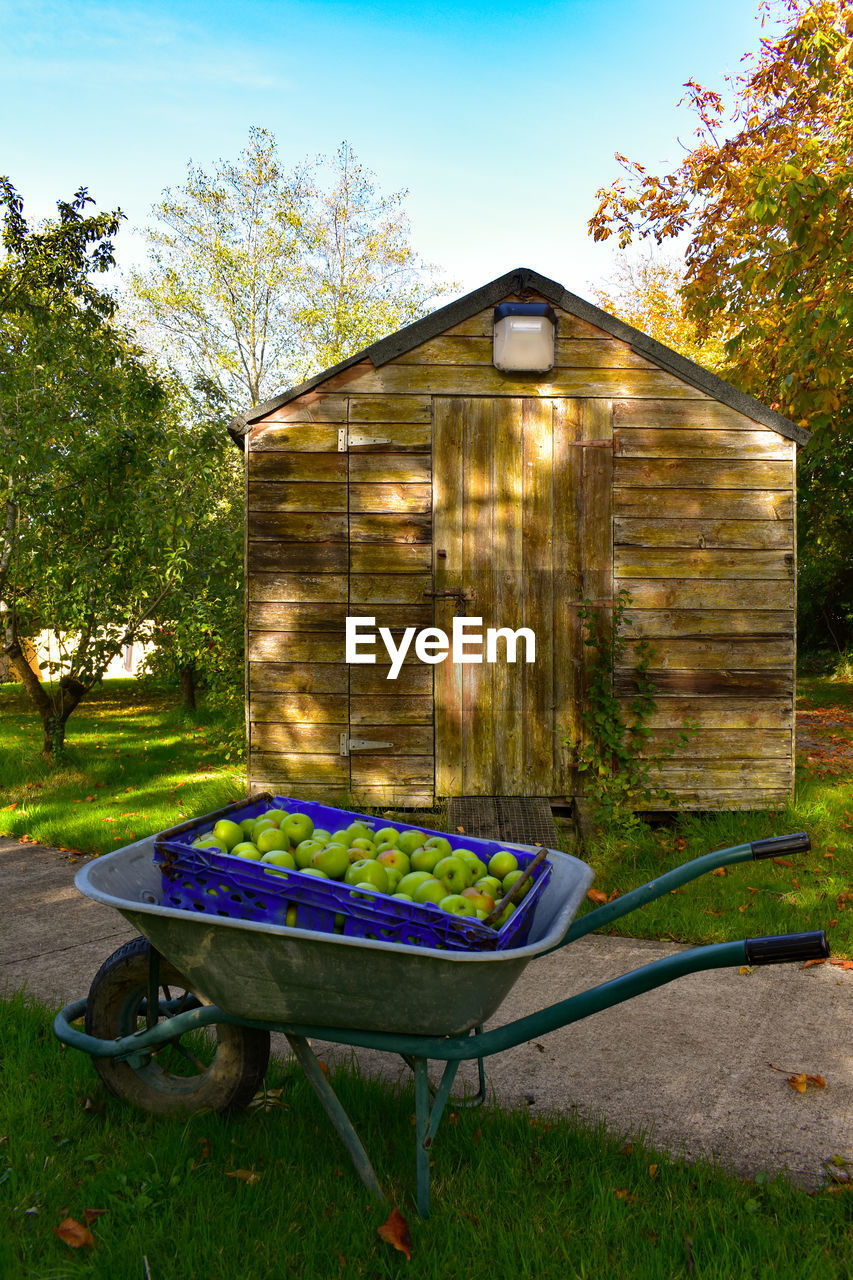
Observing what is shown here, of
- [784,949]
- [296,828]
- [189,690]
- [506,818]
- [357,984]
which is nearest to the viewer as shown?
[784,949]

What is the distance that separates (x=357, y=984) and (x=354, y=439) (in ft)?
15.1

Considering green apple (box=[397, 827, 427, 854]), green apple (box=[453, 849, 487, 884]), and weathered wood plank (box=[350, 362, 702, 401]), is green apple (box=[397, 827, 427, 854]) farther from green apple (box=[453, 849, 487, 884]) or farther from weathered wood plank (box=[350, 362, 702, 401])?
weathered wood plank (box=[350, 362, 702, 401])

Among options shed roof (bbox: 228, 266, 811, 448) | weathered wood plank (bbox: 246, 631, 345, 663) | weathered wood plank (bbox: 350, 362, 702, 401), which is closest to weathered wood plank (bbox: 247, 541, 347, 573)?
weathered wood plank (bbox: 246, 631, 345, 663)

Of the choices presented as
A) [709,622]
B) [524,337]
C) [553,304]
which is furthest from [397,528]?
[709,622]

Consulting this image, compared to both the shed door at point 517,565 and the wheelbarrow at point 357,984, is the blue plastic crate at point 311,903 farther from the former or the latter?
the shed door at point 517,565

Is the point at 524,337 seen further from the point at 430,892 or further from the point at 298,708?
the point at 430,892

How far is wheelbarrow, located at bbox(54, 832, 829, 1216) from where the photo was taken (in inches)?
79.5

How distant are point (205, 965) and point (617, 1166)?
130cm

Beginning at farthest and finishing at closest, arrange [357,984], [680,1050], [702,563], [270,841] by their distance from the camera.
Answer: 1. [702,563]
2. [680,1050]
3. [270,841]
4. [357,984]

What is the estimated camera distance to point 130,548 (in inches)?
318

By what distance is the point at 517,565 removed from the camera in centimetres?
616

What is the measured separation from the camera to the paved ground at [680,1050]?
106 inches

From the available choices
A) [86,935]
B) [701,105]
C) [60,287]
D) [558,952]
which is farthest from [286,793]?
[701,105]

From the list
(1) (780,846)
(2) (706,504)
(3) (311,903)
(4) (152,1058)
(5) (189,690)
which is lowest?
(4) (152,1058)
